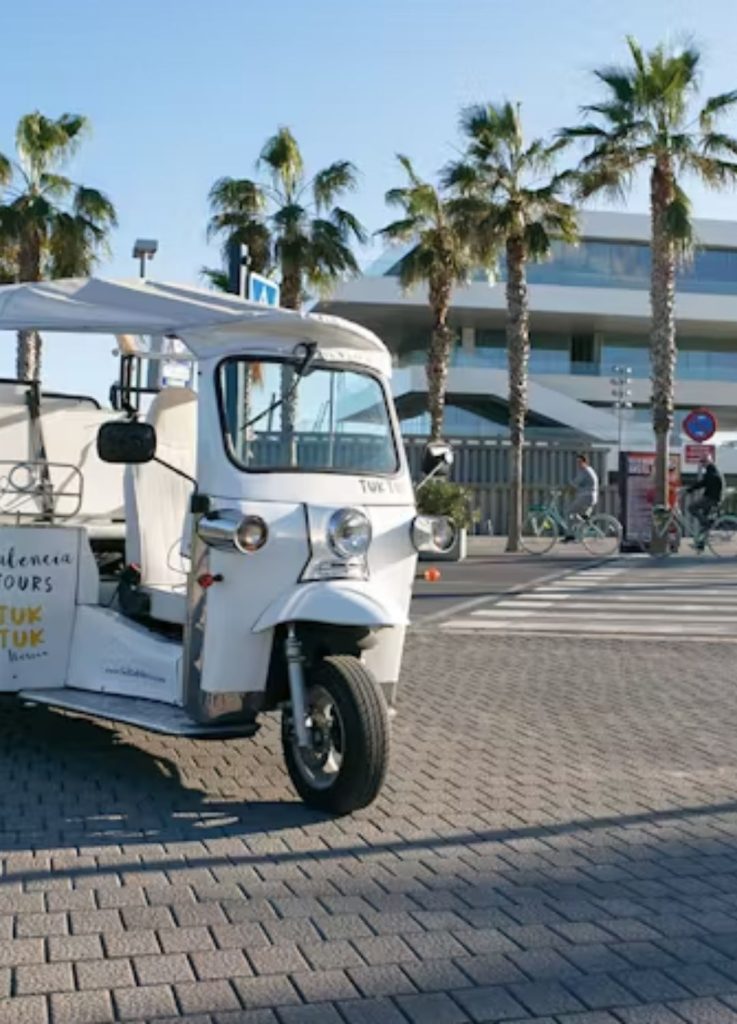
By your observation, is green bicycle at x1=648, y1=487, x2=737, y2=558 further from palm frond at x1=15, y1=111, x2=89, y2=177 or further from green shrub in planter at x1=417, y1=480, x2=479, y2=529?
palm frond at x1=15, y1=111, x2=89, y2=177

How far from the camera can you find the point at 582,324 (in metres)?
56.8

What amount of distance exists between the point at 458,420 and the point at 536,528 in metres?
19.7

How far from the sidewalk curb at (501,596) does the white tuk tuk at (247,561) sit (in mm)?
5182

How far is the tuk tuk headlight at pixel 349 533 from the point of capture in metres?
5.86

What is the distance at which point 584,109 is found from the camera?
26609mm

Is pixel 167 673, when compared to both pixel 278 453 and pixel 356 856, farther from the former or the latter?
pixel 356 856

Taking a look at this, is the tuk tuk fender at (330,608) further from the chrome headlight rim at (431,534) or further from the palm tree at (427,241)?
the palm tree at (427,241)

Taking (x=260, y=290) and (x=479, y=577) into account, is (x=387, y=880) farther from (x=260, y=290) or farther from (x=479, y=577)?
(x=479, y=577)

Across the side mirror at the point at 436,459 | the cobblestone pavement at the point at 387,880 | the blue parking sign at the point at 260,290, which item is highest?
the blue parking sign at the point at 260,290

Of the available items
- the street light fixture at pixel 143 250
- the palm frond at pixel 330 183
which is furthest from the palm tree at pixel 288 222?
the street light fixture at pixel 143 250

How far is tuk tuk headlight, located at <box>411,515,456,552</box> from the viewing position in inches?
243

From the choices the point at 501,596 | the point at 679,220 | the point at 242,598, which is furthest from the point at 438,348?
the point at 242,598

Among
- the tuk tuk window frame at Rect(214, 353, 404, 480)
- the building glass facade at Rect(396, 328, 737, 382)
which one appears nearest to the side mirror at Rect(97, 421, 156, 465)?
the tuk tuk window frame at Rect(214, 353, 404, 480)

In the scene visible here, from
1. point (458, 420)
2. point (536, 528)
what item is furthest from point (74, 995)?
point (458, 420)
